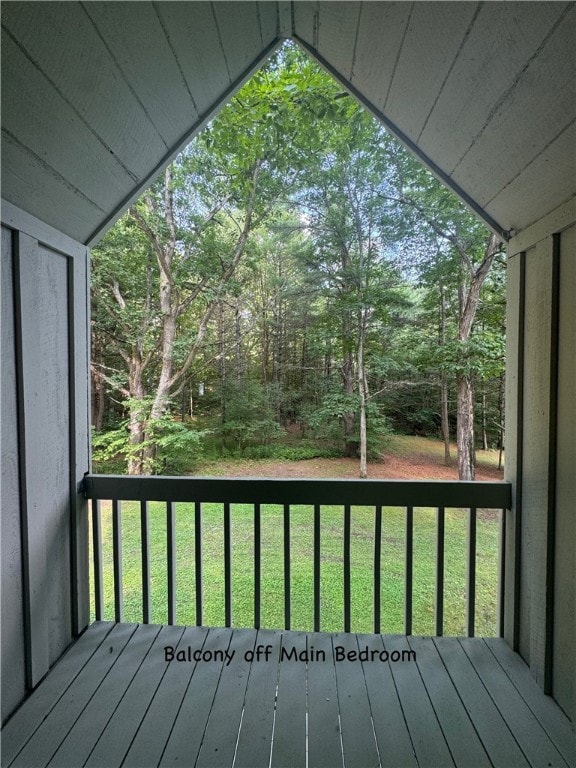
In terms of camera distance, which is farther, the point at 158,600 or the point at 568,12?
the point at 158,600

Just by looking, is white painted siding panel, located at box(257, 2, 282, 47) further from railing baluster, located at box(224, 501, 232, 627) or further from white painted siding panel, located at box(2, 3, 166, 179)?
railing baluster, located at box(224, 501, 232, 627)

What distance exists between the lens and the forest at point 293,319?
4715 millimetres

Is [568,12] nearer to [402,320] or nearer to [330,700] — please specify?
[330,700]

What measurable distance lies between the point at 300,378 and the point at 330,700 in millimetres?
4635

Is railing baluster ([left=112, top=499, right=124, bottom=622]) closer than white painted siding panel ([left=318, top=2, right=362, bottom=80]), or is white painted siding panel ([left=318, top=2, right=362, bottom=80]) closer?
white painted siding panel ([left=318, top=2, right=362, bottom=80])

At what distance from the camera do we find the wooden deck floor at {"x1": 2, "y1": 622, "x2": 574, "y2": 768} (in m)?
1.01

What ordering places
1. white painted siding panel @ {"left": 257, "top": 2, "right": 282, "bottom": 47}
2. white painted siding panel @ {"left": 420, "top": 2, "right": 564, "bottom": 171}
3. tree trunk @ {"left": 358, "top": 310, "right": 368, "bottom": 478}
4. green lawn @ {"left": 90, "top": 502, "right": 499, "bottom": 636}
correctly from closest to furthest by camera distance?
white painted siding panel @ {"left": 420, "top": 2, "right": 564, "bottom": 171}, white painted siding panel @ {"left": 257, "top": 2, "right": 282, "bottom": 47}, green lawn @ {"left": 90, "top": 502, "right": 499, "bottom": 636}, tree trunk @ {"left": 358, "top": 310, "right": 368, "bottom": 478}

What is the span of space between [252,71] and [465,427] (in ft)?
16.2

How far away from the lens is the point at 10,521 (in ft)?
3.92

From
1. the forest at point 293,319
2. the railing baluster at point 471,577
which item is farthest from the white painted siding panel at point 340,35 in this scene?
the forest at point 293,319

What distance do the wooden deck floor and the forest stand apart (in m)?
3.53

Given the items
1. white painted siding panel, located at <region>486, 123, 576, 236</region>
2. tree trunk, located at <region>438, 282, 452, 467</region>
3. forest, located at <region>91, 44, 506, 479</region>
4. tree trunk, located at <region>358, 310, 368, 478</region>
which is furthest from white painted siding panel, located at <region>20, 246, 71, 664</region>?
tree trunk, located at <region>438, 282, 452, 467</region>

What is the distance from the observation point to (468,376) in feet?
15.1

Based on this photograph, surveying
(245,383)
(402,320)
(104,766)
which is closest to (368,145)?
(402,320)
